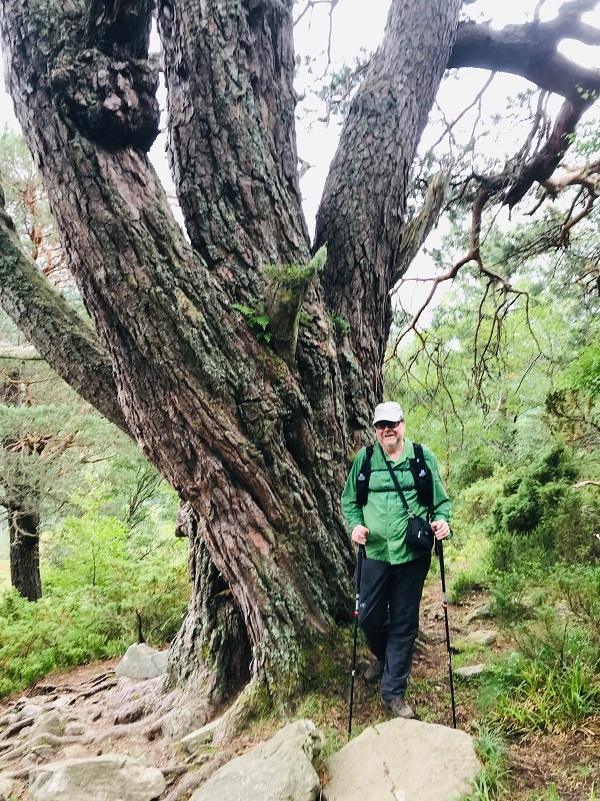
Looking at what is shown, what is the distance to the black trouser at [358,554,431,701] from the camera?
3.54 meters

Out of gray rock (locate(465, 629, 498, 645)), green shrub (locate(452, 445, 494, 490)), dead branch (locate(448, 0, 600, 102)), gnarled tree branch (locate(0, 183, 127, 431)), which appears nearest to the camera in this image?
gnarled tree branch (locate(0, 183, 127, 431))

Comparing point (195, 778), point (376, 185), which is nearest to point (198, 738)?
point (195, 778)

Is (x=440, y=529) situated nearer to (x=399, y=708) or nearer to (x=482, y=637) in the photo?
(x=399, y=708)

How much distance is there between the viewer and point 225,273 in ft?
12.9

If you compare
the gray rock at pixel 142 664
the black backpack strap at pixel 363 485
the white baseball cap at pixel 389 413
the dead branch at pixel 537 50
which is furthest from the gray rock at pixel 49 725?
the dead branch at pixel 537 50

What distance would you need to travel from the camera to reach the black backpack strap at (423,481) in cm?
355

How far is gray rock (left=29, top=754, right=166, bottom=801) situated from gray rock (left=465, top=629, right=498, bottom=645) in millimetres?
2735

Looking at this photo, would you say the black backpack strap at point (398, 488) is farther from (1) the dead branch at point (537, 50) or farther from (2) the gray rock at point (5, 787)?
(1) the dead branch at point (537, 50)

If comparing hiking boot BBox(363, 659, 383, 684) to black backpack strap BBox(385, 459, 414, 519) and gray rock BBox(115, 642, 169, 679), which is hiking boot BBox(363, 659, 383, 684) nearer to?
black backpack strap BBox(385, 459, 414, 519)

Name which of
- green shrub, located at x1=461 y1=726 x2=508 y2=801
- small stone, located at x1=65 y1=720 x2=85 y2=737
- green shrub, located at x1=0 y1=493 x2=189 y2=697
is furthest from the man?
green shrub, located at x1=0 y1=493 x2=189 y2=697

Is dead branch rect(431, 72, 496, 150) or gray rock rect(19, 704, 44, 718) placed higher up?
dead branch rect(431, 72, 496, 150)

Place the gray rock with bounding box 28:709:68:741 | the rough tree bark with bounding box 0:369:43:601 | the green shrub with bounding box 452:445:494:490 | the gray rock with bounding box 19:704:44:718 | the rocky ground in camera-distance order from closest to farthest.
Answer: the rocky ground < the gray rock with bounding box 28:709:68:741 < the gray rock with bounding box 19:704:44:718 < the rough tree bark with bounding box 0:369:43:601 < the green shrub with bounding box 452:445:494:490

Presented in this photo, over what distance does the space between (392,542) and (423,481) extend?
44 cm

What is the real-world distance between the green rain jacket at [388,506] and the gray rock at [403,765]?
943mm
